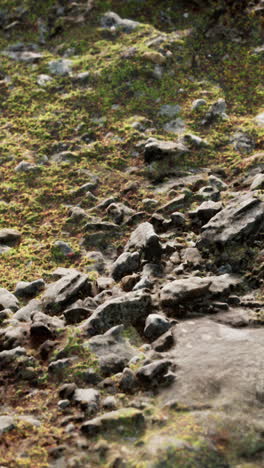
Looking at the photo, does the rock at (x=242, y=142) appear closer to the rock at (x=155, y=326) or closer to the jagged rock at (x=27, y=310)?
the rock at (x=155, y=326)

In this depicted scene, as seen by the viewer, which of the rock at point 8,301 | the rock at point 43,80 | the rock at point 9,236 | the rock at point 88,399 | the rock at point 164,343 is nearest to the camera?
the rock at point 88,399

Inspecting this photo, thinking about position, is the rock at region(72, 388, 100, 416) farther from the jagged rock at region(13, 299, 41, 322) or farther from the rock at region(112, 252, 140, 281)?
the rock at region(112, 252, 140, 281)

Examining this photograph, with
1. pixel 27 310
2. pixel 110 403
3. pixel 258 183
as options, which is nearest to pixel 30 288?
pixel 27 310

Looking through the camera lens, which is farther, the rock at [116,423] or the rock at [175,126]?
the rock at [175,126]

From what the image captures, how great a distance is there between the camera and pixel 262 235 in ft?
25.0

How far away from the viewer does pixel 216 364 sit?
575cm

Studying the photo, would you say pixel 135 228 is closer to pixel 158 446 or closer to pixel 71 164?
pixel 71 164

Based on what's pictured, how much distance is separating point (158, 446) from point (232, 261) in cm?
346

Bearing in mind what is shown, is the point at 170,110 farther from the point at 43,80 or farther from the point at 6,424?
the point at 6,424

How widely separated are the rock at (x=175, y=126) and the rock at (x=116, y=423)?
767 cm

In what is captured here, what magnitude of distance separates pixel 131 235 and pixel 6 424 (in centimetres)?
428

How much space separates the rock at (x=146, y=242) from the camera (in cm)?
795

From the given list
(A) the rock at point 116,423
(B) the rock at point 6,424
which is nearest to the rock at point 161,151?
(A) the rock at point 116,423

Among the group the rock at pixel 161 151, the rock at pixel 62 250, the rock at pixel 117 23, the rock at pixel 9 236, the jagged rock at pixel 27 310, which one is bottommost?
the rock at pixel 9 236
